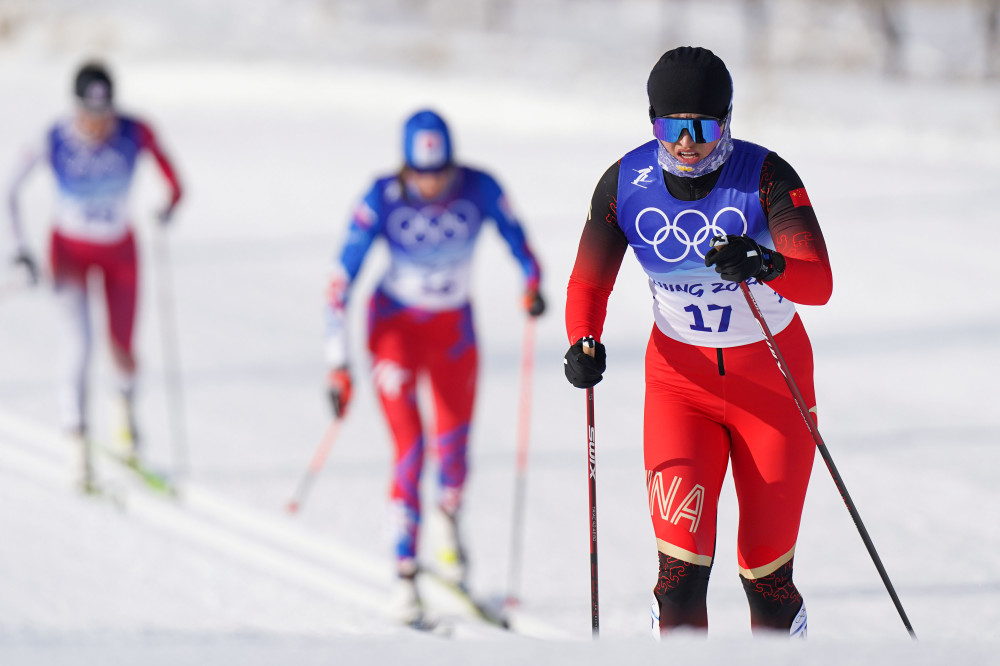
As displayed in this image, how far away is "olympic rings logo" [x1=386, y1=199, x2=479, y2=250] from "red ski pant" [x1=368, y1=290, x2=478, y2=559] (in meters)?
0.30

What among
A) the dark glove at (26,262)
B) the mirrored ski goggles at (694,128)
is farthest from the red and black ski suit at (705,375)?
the dark glove at (26,262)

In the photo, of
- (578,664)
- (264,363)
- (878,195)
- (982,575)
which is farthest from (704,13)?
(578,664)

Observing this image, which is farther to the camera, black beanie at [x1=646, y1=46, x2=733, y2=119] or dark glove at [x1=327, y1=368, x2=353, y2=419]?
dark glove at [x1=327, y1=368, x2=353, y2=419]

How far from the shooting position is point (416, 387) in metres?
4.38

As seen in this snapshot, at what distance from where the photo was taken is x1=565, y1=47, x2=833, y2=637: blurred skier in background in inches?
109

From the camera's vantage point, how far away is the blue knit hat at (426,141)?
415 centimetres

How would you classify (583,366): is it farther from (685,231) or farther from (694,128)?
(694,128)

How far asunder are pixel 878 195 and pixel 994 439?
5.55 m

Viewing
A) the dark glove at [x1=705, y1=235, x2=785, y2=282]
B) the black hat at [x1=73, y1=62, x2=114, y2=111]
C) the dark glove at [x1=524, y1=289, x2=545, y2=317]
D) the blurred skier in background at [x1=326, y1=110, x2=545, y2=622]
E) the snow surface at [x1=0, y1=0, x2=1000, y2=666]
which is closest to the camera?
the dark glove at [x1=705, y1=235, x2=785, y2=282]

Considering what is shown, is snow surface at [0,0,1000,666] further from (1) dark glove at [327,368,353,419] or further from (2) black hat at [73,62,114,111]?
(2) black hat at [73,62,114,111]

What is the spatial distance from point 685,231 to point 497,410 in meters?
4.20

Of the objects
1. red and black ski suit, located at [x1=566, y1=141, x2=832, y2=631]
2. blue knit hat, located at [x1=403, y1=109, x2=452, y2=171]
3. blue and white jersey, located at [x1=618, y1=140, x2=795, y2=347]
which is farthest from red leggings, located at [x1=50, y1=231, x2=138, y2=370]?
blue and white jersey, located at [x1=618, y1=140, x2=795, y2=347]

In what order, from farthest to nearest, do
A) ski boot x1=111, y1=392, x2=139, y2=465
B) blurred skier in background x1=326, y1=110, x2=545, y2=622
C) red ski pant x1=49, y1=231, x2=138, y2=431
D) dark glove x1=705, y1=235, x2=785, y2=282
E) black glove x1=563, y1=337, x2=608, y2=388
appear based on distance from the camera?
ski boot x1=111, y1=392, x2=139, y2=465, red ski pant x1=49, y1=231, x2=138, y2=431, blurred skier in background x1=326, y1=110, x2=545, y2=622, black glove x1=563, y1=337, x2=608, y2=388, dark glove x1=705, y1=235, x2=785, y2=282

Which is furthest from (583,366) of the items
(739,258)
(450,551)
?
(450,551)
